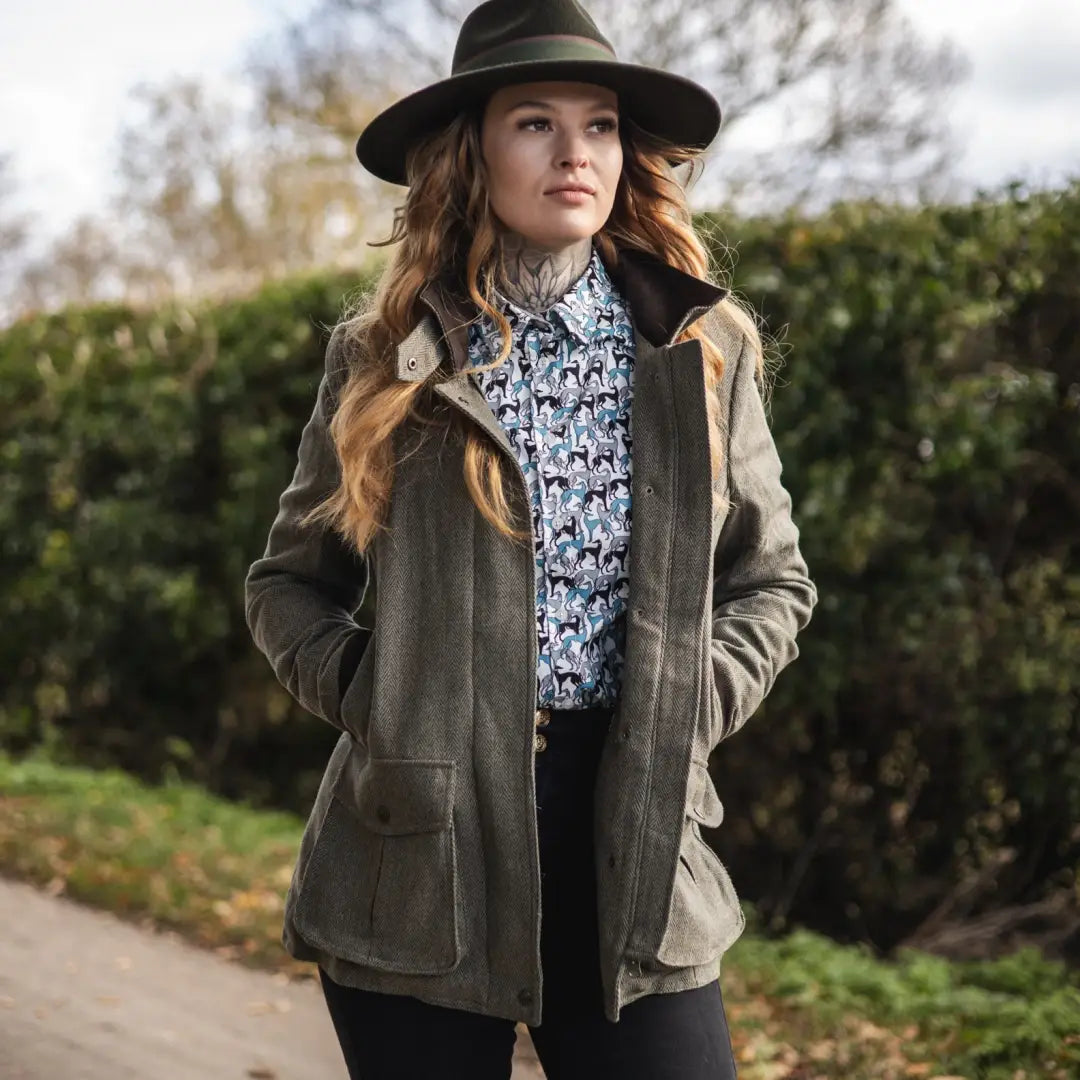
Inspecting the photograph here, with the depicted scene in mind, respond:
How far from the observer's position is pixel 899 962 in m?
5.63

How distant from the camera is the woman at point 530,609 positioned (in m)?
2.17

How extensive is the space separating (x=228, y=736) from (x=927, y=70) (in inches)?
588

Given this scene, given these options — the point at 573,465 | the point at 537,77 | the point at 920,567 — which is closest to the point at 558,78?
the point at 537,77

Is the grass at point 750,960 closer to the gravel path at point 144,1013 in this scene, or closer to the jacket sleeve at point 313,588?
the gravel path at point 144,1013

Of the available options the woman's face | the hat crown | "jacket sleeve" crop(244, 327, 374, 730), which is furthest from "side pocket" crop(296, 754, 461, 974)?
the hat crown

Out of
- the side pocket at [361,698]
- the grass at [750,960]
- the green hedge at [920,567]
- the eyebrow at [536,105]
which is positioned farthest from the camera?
the green hedge at [920,567]

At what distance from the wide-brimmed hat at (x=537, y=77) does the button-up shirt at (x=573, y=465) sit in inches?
13.9

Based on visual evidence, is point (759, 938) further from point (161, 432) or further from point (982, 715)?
point (161, 432)

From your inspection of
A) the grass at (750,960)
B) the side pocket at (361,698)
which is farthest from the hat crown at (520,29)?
the grass at (750,960)

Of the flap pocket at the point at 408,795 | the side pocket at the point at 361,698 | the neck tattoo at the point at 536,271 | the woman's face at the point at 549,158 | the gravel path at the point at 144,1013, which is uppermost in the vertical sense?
the woman's face at the point at 549,158

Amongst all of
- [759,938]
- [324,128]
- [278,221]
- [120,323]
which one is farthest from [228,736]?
[278,221]

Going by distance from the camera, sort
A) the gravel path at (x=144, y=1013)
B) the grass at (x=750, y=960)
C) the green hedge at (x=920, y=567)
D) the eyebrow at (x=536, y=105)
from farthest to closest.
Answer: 1. the green hedge at (x=920, y=567)
2. the gravel path at (x=144, y=1013)
3. the grass at (x=750, y=960)
4. the eyebrow at (x=536, y=105)

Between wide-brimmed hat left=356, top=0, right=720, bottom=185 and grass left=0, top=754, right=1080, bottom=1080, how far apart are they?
2.88 metres

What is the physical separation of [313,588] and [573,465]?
570mm
